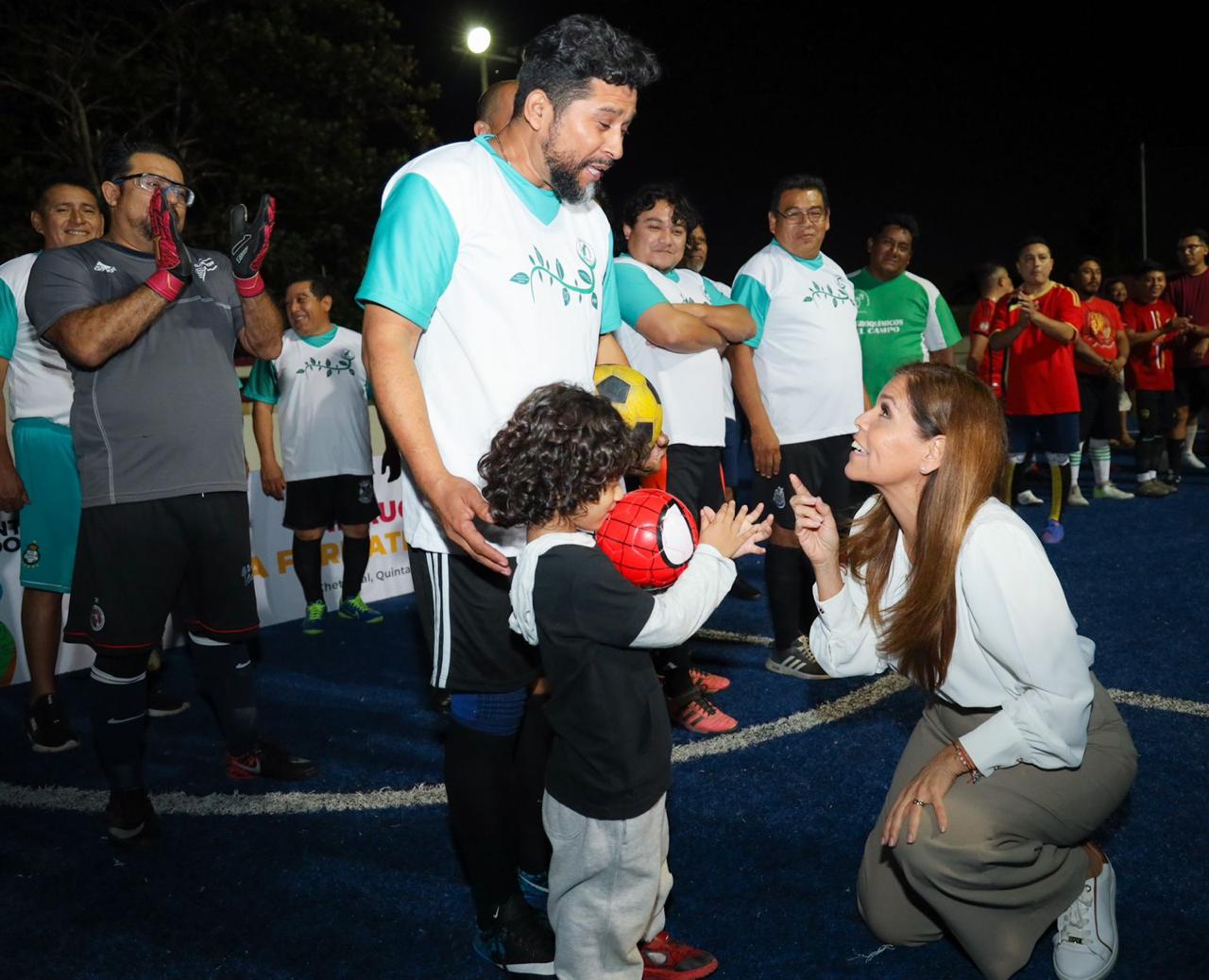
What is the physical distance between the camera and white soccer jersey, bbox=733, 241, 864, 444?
5234 mm

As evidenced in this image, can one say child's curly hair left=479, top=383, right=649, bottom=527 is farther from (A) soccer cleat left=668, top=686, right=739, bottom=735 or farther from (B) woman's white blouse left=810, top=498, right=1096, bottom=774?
(A) soccer cleat left=668, top=686, right=739, bottom=735

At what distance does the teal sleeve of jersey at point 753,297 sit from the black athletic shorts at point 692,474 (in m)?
0.73

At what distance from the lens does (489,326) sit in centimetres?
255

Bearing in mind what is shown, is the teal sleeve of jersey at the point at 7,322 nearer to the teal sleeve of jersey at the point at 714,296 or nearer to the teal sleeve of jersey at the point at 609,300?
the teal sleeve of jersey at the point at 609,300

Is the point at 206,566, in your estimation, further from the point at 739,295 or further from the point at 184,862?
the point at 739,295

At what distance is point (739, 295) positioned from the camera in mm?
5242

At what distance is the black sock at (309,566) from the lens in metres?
6.82

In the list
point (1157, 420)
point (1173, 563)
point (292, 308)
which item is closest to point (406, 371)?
point (292, 308)

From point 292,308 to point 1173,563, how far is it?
22.2 ft

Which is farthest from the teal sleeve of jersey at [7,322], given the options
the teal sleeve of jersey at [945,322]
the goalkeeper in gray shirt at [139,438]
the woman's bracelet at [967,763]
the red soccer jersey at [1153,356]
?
the red soccer jersey at [1153,356]

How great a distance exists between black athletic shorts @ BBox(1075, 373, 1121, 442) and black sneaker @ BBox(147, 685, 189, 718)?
9.05 metres

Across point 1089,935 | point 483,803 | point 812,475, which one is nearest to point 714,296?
point 812,475

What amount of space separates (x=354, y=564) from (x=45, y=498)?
96.9 inches

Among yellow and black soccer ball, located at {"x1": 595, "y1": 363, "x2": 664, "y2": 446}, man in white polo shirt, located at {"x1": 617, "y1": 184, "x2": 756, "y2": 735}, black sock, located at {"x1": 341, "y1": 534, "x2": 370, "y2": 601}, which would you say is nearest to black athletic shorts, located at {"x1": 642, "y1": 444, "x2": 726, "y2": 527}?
man in white polo shirt, located at {"x1": 617, "y1": 184, "x2": 756, "y2": 735}
